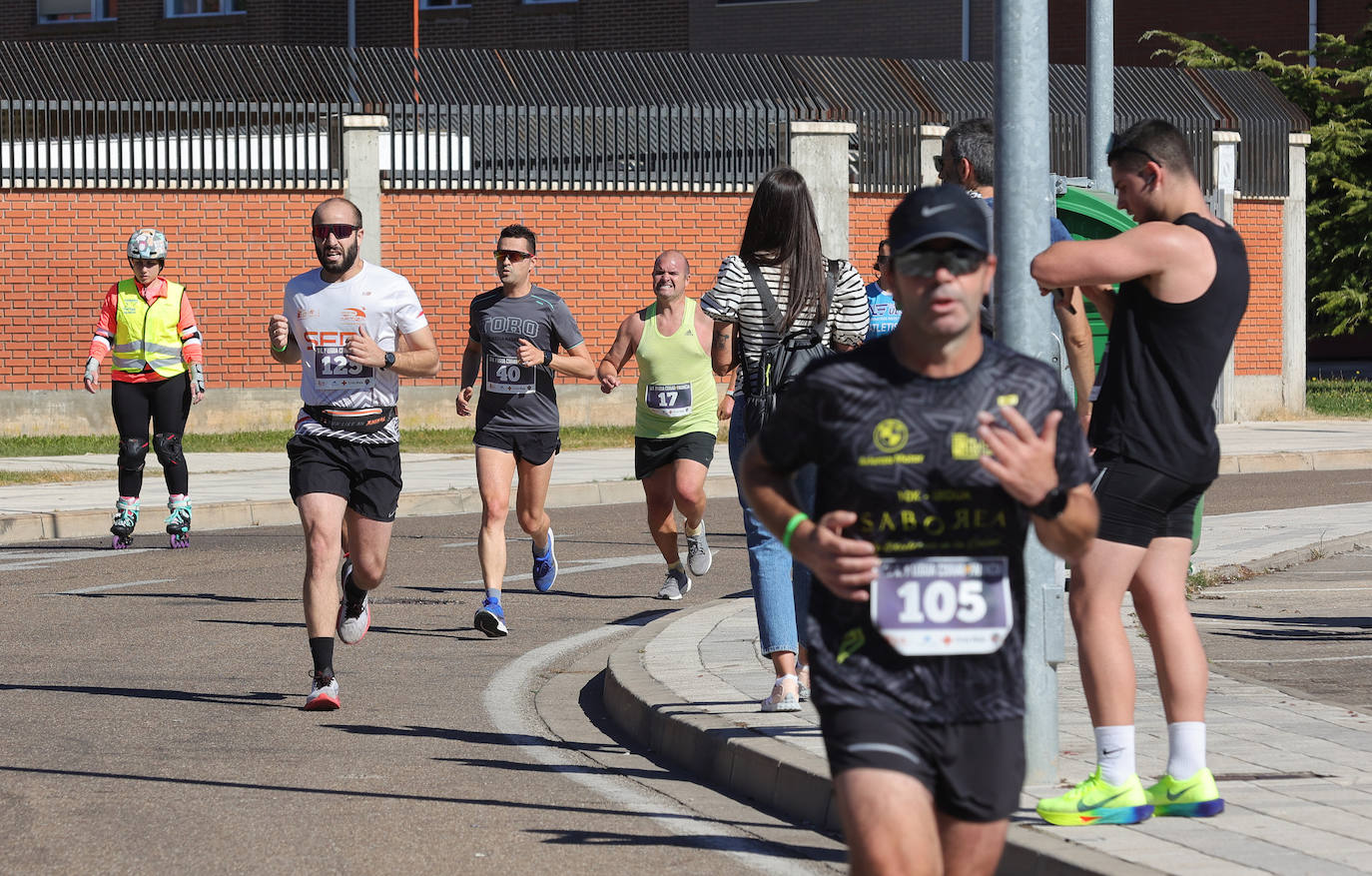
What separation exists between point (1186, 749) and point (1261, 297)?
21.9m

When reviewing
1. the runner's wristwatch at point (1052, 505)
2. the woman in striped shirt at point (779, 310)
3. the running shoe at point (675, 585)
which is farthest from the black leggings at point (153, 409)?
the runner's wristwatch at point (1052, 505)

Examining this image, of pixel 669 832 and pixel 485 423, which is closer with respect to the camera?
pixel 669 832

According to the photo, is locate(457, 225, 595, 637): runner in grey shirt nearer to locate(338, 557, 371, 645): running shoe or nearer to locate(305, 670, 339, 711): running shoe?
locate(338, 557, 371, 645): running shoe

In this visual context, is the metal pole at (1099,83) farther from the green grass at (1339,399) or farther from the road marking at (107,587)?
the green grass at (1339,399)

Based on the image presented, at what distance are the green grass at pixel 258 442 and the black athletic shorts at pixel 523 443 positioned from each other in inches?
420

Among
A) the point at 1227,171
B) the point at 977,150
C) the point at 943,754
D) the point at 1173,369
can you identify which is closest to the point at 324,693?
the point at 977,150

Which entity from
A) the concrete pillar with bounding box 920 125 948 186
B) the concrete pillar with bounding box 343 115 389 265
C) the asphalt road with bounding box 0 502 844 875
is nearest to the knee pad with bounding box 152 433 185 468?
the asphalt road with bounding box 0 502 844 875

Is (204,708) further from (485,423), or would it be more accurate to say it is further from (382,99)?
(382,99)

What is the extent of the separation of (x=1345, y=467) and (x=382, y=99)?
11.7 m

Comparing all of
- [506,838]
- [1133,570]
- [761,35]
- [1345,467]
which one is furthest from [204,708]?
[761,35]

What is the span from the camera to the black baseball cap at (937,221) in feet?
12.2

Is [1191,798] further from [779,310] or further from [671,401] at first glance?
[671,401]

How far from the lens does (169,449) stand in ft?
44.5

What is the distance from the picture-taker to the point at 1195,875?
4.92m
